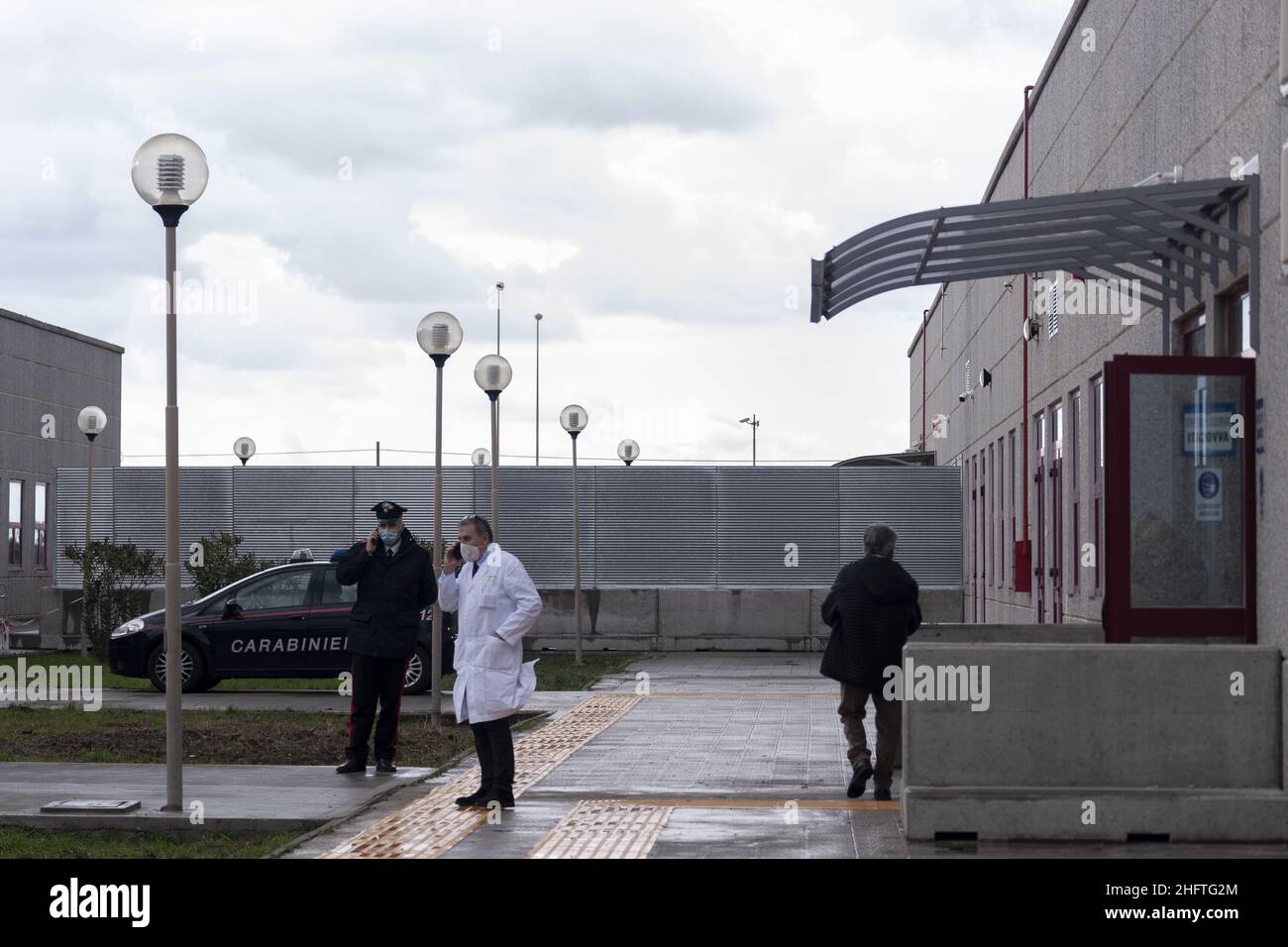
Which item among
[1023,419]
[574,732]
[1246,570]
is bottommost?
[574,732]

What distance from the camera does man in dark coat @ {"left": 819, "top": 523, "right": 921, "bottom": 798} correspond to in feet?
38.4

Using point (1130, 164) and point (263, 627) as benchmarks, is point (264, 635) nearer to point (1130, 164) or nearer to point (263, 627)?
point (263, 627)

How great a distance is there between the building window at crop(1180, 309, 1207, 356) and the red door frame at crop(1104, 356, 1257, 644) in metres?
1.91

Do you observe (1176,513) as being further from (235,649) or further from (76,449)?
(76,449)

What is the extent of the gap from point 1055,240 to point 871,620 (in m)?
2.87

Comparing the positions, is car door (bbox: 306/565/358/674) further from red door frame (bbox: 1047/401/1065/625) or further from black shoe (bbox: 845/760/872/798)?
black shoe (bbox: 845/760/872/798)

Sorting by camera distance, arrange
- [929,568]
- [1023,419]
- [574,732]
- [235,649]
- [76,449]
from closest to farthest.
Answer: [574,732]
[235,649]
[1023,419]
[929,568]
[76,449]

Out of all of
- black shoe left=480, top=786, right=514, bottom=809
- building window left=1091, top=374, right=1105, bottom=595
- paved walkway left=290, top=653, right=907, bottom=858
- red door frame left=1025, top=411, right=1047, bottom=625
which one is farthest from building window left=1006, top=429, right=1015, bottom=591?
black shoe left=480, top=786, right=514, bottom=809

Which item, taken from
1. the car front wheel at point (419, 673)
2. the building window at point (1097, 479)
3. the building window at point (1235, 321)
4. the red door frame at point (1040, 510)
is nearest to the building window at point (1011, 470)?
the red door frame at point (1040, 510)

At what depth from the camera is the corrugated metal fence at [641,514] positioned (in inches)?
1291

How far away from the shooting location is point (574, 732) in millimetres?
15992
